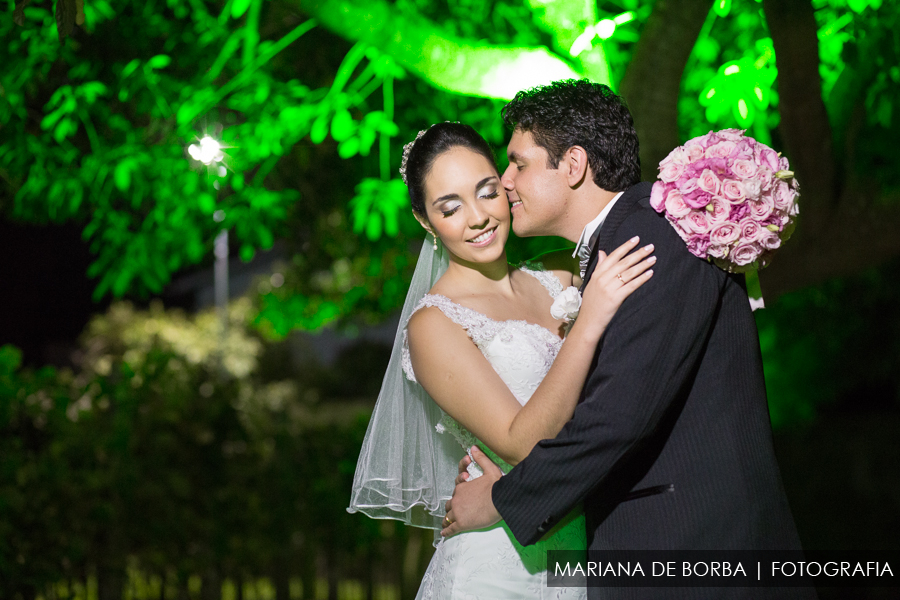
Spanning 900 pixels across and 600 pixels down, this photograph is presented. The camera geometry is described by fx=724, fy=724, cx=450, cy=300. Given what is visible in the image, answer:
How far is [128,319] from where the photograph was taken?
1802 centimetres

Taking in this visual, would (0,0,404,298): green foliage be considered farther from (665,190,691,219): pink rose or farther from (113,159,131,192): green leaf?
(665,190,691,219): pink rose

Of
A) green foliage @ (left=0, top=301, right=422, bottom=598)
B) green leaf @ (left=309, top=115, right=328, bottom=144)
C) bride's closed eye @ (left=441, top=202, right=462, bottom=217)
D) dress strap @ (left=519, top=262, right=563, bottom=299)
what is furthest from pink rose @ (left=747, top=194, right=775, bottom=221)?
green foliage @ (left=0, top=301, right=422, bottom=598)

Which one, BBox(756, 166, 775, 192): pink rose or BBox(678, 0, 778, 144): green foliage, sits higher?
BBox(678, 0, 778, 144): green foliage

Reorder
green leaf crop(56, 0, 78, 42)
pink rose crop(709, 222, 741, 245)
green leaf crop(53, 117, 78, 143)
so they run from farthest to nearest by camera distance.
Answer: green leaf crop(53, 117, 78, 143) → green leaf crop(56, 0, 78, 42) → pink rose crop(709, 222, 741, 245)

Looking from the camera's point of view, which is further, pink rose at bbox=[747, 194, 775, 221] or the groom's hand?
the groom's hand

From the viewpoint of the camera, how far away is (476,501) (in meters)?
2.41

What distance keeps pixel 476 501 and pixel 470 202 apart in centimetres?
104

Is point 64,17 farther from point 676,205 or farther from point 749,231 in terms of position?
point 749,231

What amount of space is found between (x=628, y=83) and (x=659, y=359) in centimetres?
198

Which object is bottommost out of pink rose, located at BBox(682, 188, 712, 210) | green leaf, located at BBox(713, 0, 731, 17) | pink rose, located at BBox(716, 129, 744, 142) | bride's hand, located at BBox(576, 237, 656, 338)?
bride's hand, located at BBox(576, 237, 656, 338)

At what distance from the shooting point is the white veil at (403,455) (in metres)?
2.89

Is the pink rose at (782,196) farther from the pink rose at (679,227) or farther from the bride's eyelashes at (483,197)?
the bride's eyelashes at (483,197)

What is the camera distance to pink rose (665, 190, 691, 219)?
185cm

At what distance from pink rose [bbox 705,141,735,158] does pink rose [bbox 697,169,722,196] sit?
58mm
